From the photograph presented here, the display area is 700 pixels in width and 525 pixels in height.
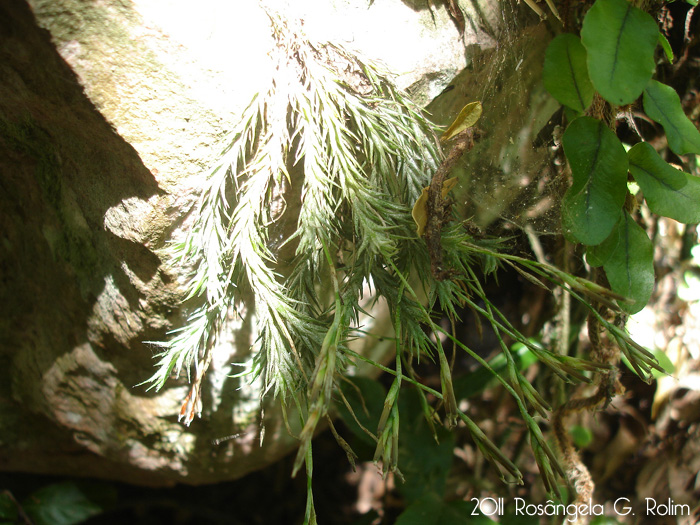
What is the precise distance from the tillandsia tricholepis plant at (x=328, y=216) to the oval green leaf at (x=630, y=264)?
14 cm

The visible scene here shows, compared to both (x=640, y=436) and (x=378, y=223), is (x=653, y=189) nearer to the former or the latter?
(x=378, y=223)

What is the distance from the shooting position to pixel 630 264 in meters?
0.86

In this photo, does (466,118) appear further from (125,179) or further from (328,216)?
(125,179)

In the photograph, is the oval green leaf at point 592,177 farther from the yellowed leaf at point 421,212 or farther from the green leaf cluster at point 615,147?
the yellowed leaf at point 421,212

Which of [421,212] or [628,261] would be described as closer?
[421,212]

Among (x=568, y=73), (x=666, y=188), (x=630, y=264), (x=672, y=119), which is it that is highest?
(x=568, y=73)

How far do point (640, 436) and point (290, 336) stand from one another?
1.73 metres

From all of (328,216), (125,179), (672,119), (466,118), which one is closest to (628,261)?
(672,119)

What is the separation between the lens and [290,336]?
785mm

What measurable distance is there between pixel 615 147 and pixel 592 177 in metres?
0.07

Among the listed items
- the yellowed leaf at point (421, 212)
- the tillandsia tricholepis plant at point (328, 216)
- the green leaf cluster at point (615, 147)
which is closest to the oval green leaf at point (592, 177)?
the green leaf cluster at point (615, 147)

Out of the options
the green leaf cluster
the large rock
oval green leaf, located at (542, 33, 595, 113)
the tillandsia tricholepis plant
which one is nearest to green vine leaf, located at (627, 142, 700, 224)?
the green leaf cluster

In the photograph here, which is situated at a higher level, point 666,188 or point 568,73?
point 568,73

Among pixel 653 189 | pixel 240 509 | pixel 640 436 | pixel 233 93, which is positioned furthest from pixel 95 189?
pixel 640 436
